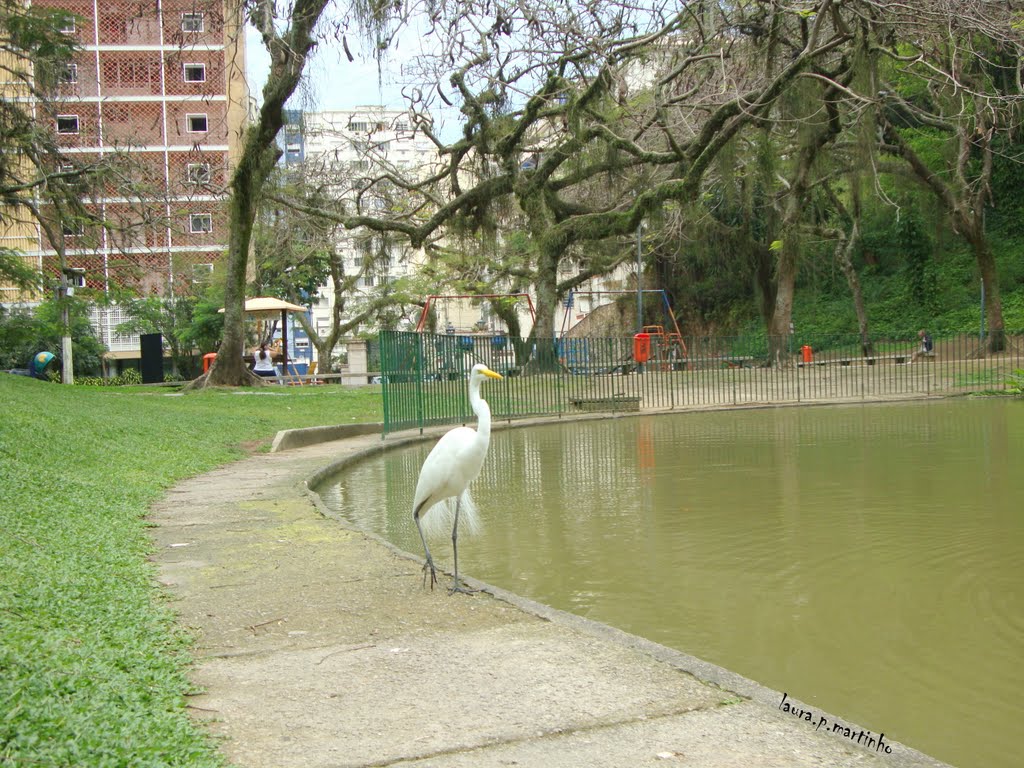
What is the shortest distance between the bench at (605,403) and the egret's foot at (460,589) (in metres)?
15.1

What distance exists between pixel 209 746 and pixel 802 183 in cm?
2383

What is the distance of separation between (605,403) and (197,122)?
37612 millimetres

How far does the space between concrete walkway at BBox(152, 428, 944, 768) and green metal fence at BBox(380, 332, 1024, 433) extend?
1254 centimetres

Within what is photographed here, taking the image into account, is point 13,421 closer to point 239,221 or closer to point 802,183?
point 239,221

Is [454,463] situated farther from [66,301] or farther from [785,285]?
[785,285]

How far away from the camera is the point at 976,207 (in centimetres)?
2666

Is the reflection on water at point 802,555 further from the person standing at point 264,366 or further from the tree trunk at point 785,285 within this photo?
the person standing at point 264,366

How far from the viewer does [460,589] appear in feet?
18.7

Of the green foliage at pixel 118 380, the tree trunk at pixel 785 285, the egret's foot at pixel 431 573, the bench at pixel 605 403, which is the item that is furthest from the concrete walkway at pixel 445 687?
the green foliage at pixel 118 380

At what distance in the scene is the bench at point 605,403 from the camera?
20.9 meters

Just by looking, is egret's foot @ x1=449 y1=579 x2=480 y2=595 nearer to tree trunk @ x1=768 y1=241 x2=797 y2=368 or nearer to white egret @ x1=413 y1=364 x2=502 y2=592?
white egret @ x1=413 y1=364 x2=502 y2=592

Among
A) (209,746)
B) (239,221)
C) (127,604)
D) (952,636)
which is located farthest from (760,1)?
(209,746)

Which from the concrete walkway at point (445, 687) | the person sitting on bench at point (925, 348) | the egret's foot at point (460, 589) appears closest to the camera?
the concrete walkway at point (445, 687)

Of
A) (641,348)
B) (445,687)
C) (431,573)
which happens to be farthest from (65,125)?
(445,687)
